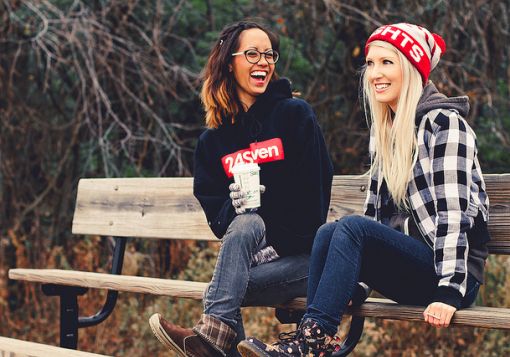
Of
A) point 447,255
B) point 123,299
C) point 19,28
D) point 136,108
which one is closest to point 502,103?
point 136,108

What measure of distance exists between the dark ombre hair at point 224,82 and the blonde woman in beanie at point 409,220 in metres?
0.67

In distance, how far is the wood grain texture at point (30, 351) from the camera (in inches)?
133

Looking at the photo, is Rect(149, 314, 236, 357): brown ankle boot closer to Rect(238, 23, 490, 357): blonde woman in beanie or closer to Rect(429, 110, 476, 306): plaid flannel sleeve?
Rect(238, 23, 490, 357): blonde woman in beanie

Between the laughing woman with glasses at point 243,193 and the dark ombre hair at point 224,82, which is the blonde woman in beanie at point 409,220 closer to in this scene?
the laughing woman with glasses at point 243,193

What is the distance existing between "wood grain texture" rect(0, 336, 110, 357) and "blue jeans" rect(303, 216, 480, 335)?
0.86m

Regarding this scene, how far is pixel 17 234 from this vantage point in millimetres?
7141

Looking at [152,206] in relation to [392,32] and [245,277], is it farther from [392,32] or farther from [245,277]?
[392,32]

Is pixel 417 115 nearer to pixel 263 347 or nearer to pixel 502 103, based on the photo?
pixel 263 347

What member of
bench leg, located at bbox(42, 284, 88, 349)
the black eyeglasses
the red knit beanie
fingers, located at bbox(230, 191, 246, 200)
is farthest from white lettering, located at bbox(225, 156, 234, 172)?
bench leg, located at bbox(42, 284, 88, 349)

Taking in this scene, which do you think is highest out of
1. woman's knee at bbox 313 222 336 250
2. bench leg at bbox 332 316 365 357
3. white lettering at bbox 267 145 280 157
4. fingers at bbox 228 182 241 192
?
white lettering at bbox 267 145 280 157

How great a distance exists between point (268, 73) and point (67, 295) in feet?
5.23

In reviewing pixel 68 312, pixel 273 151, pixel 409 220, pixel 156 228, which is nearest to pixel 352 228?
pixel 409 220

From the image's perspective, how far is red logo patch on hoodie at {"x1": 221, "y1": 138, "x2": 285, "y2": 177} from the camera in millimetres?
3717

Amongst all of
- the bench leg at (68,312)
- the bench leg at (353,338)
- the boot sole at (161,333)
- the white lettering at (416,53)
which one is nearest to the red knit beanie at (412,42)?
the white lettering at (416,53)
